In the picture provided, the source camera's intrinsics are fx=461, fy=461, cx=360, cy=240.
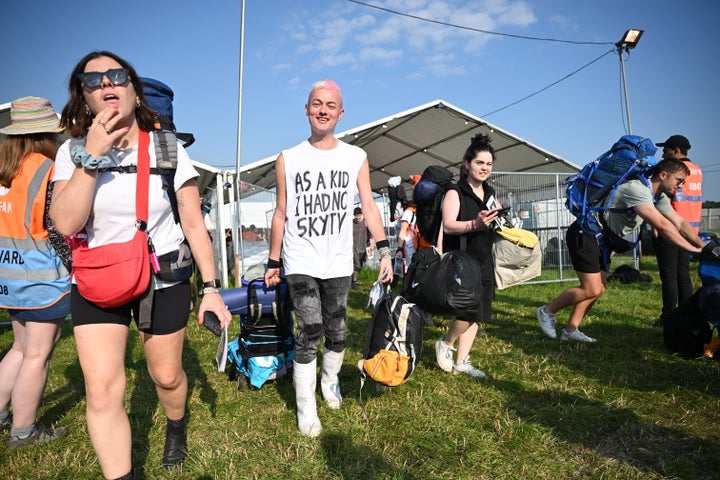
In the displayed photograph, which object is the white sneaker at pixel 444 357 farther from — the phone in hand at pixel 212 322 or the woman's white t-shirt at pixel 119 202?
the woman's white t-shirt at pixel 119 202

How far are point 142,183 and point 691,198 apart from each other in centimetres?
623

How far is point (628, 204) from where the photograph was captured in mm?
4141

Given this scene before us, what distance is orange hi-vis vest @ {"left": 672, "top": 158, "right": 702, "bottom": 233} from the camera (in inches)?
221

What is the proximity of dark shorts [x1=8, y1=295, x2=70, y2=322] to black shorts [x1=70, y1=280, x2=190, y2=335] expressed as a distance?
0.95 meters

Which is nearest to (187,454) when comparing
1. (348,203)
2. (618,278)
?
(348,203)

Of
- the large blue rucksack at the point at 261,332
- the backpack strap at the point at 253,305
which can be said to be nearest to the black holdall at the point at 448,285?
the large blue rucksack at the point at 261,332

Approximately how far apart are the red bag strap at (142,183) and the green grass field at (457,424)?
150 cm

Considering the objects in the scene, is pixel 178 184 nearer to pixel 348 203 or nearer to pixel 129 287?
pixel 129 287

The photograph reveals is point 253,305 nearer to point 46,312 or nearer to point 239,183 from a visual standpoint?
point 46,312

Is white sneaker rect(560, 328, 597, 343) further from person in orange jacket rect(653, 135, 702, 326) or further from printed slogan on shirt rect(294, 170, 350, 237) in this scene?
printed slogan on shirt rect(294, 170, 350, 237)

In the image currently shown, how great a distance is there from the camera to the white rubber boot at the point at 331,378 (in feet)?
10.8

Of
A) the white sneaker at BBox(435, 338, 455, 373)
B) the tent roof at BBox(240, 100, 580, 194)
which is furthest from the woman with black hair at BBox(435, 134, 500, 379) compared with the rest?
the tent roof at BBox(240, 100, 580, 194)

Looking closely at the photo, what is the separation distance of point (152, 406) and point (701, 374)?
14.6ft

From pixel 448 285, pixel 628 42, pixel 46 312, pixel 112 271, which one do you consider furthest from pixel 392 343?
pixel 628 42
